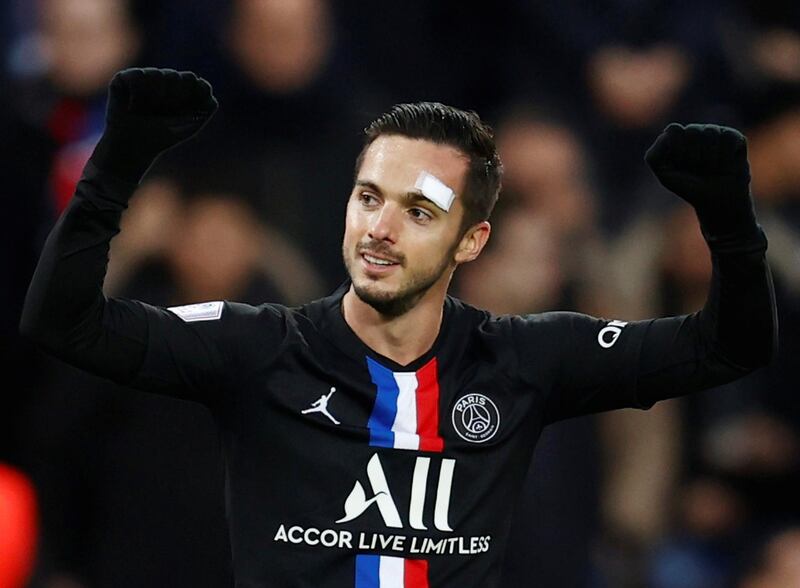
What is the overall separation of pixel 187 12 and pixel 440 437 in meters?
2.39

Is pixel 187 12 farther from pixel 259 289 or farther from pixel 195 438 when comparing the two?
pixel 195 438

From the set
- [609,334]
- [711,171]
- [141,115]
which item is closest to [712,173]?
[711,171]

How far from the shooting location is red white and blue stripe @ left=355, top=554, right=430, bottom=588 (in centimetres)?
321

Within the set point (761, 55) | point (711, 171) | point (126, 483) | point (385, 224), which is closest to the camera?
point (711, 171)

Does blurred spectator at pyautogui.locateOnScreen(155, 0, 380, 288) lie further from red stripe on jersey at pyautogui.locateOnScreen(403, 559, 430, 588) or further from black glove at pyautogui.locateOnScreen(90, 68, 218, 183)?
black glove at pyautogui.locateOnScreen(90, 68, 218, 183)

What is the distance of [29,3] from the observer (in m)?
5.18

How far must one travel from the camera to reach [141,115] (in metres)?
2.98

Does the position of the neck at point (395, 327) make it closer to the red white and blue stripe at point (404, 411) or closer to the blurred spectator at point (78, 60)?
the red white and blue stripe at point (404, 411)

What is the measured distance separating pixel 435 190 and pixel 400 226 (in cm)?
13

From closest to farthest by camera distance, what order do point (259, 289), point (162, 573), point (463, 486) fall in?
point (463, 486), point (162, 573), point (259, 289)

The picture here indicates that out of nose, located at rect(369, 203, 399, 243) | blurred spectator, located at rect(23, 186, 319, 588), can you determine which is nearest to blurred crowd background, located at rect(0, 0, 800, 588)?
blurred spectator, located at rect(23, 186, 319, 588)

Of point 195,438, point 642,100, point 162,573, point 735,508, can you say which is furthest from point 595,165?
point 162,573

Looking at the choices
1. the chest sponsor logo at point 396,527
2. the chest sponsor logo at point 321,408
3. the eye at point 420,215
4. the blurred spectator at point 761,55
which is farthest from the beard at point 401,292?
the blurred spectator at point 761,55

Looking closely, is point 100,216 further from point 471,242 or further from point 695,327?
point 695,327
